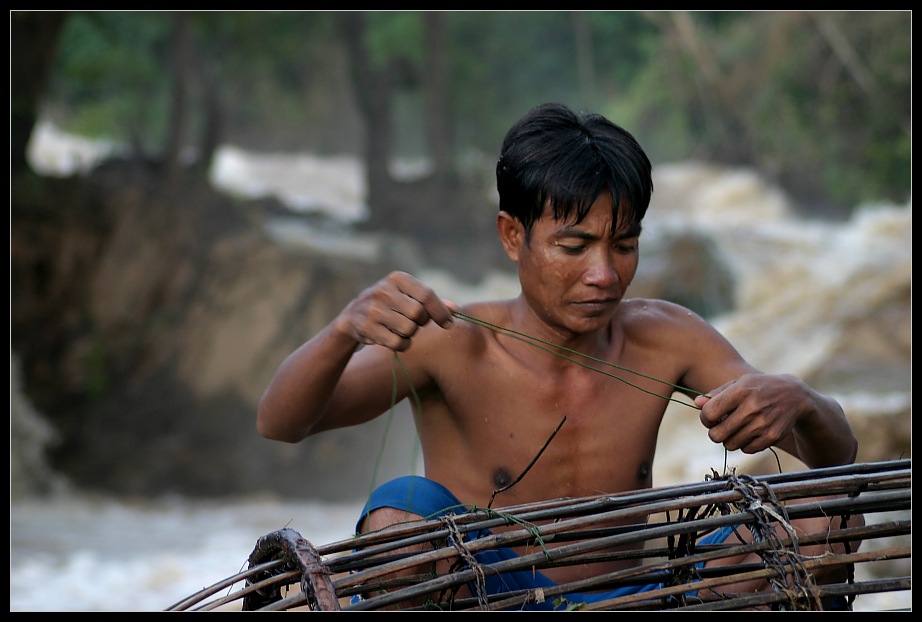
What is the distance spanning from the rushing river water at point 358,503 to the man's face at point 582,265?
257cm

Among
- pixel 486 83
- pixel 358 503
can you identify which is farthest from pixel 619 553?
pixel 486 83

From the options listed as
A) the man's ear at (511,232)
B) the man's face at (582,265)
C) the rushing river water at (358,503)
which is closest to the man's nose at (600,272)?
the man's face at (582,265)

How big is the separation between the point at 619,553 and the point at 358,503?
25.0 feet

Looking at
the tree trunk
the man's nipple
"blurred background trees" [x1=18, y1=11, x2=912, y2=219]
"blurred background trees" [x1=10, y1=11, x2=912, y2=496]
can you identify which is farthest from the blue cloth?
"blurred background trees" [x1=18, y1=11, x2=912, y2=219]

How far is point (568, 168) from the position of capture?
2.00 meters

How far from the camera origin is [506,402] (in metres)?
2.15

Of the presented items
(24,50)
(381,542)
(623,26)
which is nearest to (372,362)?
(381,542)

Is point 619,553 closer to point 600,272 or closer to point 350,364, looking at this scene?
point 600,272

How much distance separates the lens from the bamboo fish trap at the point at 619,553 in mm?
1617

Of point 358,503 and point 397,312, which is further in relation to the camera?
point 358,503

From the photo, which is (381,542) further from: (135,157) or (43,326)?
(135,157)

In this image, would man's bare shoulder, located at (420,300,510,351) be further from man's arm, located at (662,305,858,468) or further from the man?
man's arm, located at (662,305,858,468)

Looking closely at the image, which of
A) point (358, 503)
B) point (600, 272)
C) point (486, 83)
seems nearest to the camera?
point (600, 272)

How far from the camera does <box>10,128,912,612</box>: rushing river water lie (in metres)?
6.46
